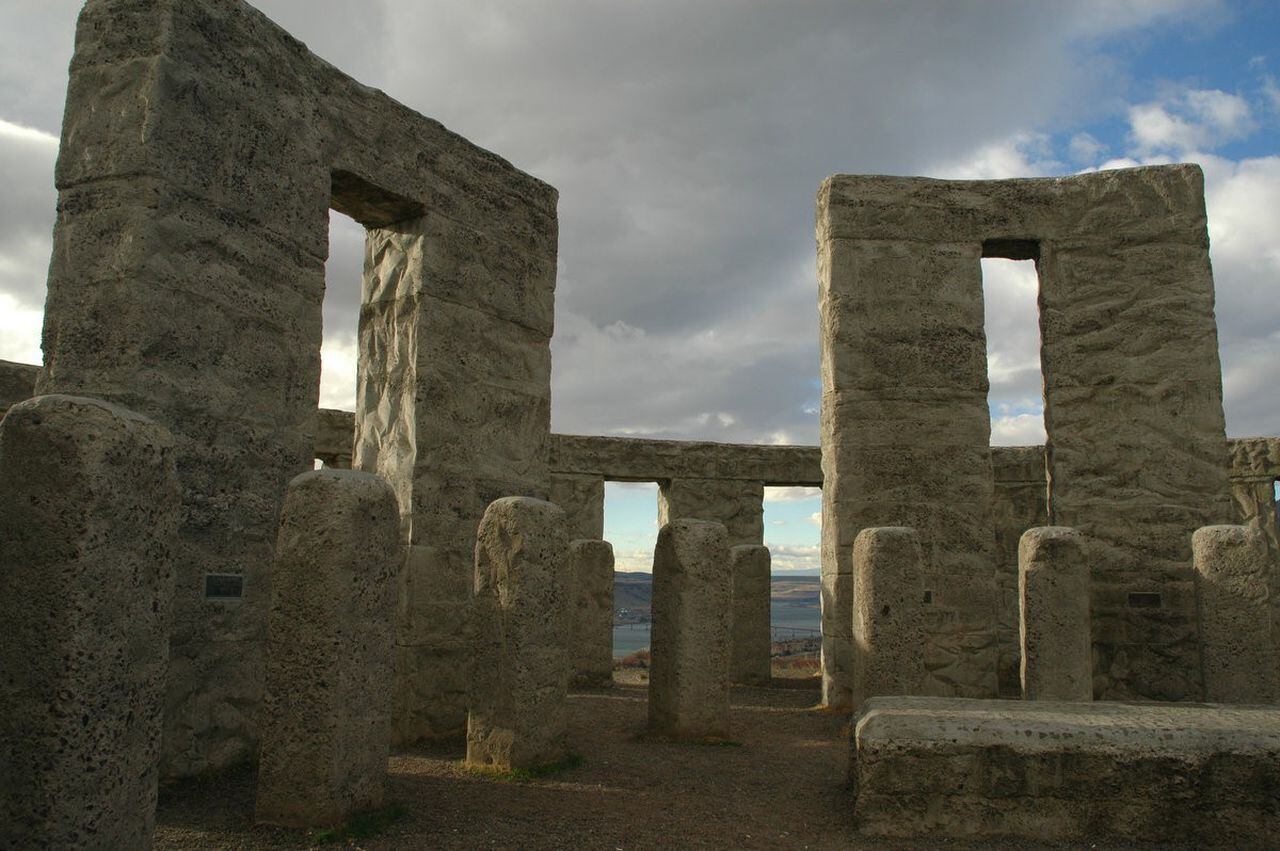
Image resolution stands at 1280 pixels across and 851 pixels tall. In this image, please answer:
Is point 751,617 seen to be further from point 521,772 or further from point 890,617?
point 521,772

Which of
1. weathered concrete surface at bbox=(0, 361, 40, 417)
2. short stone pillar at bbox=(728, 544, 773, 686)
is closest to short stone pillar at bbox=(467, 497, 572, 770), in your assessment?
short stone pillar at bbox=(728, 544, 773, 686)

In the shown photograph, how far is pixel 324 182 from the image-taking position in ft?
18.0

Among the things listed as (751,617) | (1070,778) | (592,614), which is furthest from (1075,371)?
(592,614)

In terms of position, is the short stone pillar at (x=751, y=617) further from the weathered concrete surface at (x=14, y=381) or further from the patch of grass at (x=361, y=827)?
the weathered concrete surface at (x=14, y=381)

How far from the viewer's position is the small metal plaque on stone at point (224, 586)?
458 centimetres

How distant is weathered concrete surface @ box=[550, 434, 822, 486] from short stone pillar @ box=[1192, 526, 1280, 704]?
7.28 meters

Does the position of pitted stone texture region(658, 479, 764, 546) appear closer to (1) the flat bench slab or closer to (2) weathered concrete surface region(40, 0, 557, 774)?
(2) weathered concrete surface region(40, 0, 557, 774)

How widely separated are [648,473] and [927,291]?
617cm

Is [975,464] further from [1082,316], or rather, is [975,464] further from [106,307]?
[106,307]

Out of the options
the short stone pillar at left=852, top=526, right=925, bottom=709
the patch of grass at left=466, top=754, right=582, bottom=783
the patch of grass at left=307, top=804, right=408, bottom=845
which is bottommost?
the patch of grass at left=466, top=754, right=582, bottom=783

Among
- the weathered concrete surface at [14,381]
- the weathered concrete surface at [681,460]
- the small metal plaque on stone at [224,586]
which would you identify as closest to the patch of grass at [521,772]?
the small metal plaque on stone at [224,586]

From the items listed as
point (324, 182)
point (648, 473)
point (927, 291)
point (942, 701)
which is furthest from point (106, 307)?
point (648, 473)

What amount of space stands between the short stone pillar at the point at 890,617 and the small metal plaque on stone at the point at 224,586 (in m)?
3.95

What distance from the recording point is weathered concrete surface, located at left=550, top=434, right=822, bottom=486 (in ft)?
43.3
